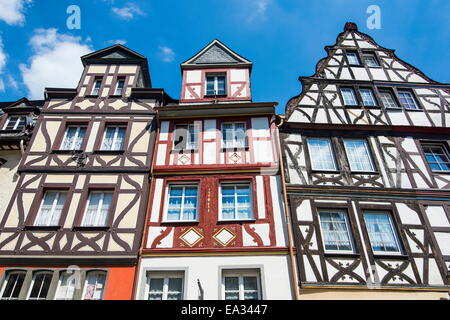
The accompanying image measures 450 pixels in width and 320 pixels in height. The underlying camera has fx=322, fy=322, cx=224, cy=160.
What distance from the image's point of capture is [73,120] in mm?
12273

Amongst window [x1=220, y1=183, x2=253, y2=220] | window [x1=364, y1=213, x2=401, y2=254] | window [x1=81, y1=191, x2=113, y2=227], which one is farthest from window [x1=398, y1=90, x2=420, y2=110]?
window [x1=81, y1=191, x2=113, y2=227]

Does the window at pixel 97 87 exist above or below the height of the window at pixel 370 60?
below

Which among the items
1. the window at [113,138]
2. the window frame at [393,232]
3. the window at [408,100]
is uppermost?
the window at [408,100]

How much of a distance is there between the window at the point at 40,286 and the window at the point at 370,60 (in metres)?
14.9

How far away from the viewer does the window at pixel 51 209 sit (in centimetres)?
990

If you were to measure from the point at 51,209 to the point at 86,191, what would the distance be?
3.85 feet

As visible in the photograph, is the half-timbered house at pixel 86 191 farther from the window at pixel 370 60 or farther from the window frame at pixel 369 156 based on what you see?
the window at pixel 370 60

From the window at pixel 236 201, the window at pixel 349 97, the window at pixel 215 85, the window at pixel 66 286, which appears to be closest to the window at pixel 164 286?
the window at pixel 66 286

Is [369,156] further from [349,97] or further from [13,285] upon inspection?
[13,285]

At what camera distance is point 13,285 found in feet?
29.1

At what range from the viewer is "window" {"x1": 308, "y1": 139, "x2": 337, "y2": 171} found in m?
11.2

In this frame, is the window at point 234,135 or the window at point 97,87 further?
the window at point 97,87

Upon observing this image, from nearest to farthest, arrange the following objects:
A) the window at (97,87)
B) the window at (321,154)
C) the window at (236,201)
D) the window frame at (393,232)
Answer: the window frame at (393,232)
the window at (236,201)
the window at (321,154)
the window at (97,87)

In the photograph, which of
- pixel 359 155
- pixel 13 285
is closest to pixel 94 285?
pixel 13 285
